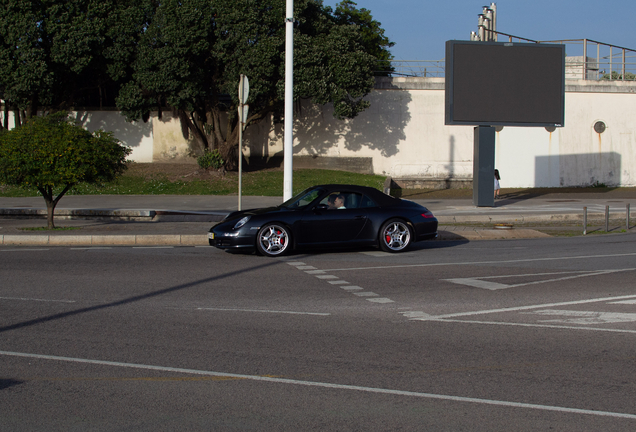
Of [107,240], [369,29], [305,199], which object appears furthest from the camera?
[369,29]

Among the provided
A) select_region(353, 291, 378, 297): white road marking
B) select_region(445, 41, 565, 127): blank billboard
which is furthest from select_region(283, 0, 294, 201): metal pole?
select_region(445, 41, 565, 127): blank billboard

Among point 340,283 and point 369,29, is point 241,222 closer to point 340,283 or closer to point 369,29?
point 340,283

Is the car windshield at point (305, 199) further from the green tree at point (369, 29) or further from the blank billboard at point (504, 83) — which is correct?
the green tree at point (369, 29)

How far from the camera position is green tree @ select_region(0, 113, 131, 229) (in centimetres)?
1412

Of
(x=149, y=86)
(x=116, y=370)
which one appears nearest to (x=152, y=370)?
(x=116, y=370)

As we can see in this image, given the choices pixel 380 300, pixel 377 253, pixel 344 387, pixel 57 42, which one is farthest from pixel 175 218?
pixel 57 42

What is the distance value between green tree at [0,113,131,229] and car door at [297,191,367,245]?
19.3 feet

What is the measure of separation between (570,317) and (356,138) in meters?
30.6

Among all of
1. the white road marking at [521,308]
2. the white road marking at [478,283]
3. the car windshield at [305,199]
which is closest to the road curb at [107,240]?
the car windshield at [305,199]

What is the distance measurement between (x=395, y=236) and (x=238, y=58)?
2086cm

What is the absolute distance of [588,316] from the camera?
6.92m

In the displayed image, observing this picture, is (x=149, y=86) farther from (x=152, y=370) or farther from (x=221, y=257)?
(x=152, y=370)

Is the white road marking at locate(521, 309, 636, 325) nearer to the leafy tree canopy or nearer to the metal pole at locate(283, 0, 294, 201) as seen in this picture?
the metal pole at locate(283, 0, 294, 201)

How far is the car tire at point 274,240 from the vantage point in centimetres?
1141
